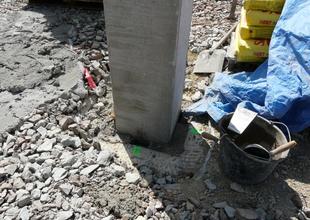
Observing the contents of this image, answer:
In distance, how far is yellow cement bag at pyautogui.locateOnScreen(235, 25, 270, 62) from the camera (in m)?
4.73

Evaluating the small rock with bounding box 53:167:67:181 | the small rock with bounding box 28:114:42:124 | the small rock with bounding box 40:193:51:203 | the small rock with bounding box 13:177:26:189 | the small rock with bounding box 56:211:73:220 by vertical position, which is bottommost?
the small rock with bounding box 56:211:73:220

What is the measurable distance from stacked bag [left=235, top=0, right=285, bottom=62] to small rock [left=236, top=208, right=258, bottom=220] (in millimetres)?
2298

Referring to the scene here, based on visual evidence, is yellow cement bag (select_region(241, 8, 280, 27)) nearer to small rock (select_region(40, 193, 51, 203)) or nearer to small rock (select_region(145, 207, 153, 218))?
small rock (select_region(145, 207, 153, 218))

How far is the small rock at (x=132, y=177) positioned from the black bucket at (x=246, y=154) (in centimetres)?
90

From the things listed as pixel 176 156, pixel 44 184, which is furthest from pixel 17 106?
pixel 176 156

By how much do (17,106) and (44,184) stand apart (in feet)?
3.97

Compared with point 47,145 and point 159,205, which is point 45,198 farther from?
point 159,205

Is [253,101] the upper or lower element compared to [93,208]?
upper

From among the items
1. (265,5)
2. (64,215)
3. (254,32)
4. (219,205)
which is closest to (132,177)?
(64,215)

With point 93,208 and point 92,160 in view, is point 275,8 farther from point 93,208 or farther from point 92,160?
point 93,208

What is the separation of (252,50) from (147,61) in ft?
6.55

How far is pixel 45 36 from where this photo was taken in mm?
5324

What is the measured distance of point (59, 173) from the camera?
3.44 m

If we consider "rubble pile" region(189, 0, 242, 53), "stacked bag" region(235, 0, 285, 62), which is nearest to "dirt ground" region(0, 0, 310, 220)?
"stacked bag" region(235, 0, 285, 62)
